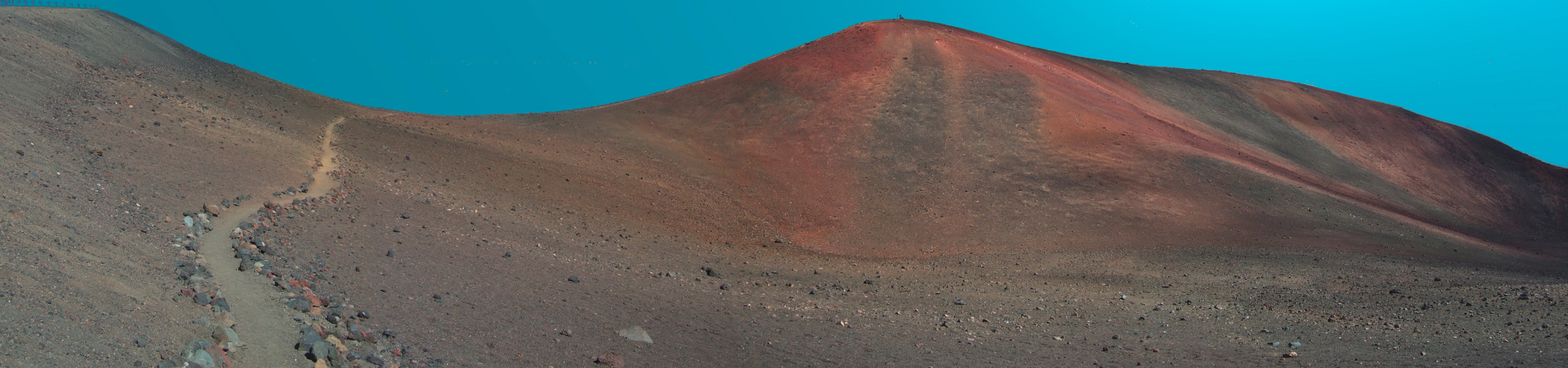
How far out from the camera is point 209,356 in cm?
729

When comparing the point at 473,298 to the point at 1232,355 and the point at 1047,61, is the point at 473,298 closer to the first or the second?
the point at 1232,355

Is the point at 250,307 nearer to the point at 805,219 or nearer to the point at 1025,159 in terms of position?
the point at 805,219

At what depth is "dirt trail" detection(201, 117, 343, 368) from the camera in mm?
8000

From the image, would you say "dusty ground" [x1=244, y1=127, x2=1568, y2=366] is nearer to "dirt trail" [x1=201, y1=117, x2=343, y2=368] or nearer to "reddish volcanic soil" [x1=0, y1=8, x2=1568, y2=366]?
"reddish volcanic soil" [x1=0, y1=8, x2=1568, y2=366]

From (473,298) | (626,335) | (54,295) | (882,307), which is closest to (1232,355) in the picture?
(882,307)

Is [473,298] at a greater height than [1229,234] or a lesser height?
lesser

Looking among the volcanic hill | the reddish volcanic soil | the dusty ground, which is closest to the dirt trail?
the reddish volcanic soil

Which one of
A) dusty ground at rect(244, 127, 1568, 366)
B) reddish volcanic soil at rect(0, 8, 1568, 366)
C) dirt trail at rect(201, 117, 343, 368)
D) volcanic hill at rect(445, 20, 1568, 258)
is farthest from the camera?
volcanic hill at rect(445, 20, 1568, 258)

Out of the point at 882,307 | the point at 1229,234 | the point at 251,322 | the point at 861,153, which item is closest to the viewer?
the point at 251,322

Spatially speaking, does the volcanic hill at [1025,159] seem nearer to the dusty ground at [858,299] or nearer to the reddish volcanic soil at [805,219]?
the reddish volcanic soil at [805,219]

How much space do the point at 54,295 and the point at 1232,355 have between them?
11872 mm

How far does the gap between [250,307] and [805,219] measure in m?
10.8

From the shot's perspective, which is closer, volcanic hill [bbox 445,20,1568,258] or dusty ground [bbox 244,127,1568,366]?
dusty ground [bbox 244,127,1568,366]

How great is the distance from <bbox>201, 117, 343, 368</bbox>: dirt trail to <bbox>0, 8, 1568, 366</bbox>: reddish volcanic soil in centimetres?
15
